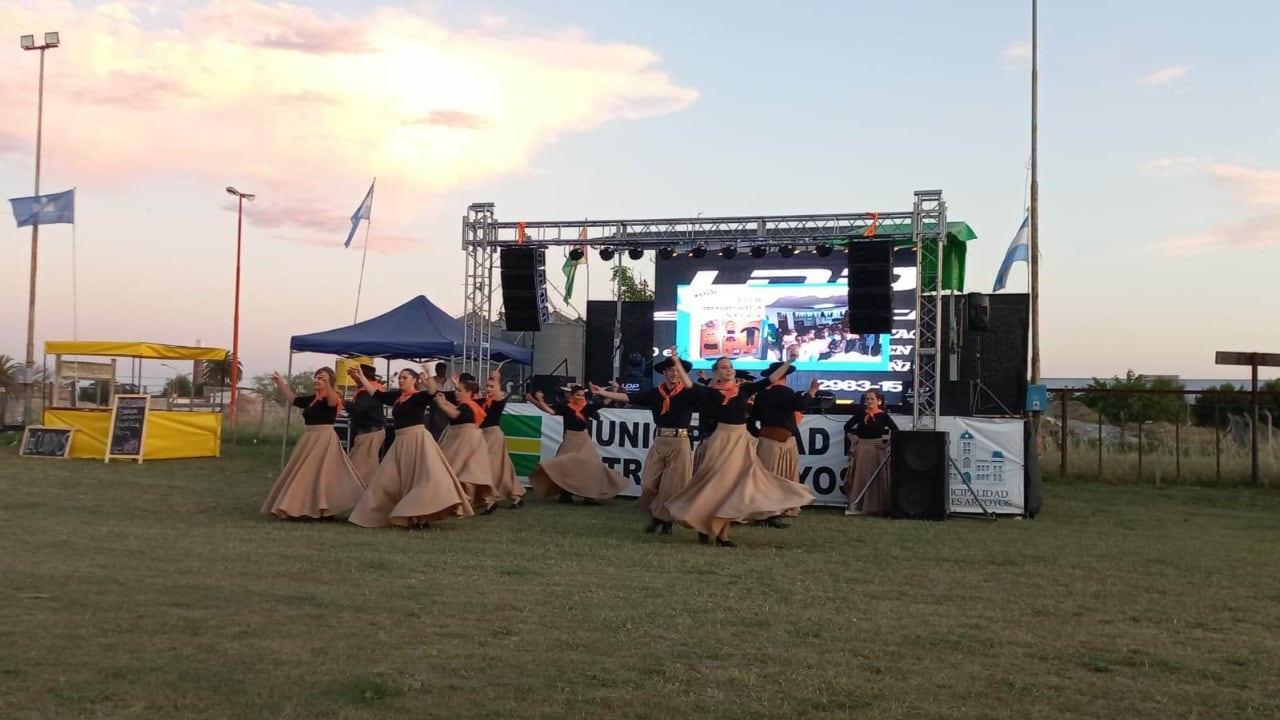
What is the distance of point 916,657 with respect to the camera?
5.96 metres

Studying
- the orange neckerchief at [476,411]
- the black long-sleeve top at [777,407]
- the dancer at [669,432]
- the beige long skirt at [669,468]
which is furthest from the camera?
the orange neckerchief at [476,411]

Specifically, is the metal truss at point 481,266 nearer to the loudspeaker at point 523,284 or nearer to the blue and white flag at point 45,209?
the loudspeaker at point 523,284

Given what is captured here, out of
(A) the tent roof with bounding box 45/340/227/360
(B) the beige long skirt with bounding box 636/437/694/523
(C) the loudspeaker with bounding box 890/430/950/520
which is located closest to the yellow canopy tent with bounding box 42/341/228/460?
→ (A) the tent roof with bounding box 45/340/227/360

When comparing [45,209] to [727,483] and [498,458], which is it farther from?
[727,483]

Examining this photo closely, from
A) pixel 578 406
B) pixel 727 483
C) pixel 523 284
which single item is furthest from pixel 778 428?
pixel 523 284

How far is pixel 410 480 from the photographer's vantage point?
1131cm

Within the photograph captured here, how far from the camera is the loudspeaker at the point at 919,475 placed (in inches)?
550

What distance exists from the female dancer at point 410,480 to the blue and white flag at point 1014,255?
1711 centimetres

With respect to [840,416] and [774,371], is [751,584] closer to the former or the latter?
[774,371]

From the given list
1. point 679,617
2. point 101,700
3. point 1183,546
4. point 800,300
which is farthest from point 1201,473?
point 101,700

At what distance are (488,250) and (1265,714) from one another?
15.0 meters

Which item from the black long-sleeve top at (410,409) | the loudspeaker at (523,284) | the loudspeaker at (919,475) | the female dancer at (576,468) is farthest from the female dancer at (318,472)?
the loudspeaker at (523,284)

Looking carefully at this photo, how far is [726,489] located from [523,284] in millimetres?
9497

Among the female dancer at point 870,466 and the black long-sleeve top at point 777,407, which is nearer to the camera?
the black long-sleeve top at point 777,407
